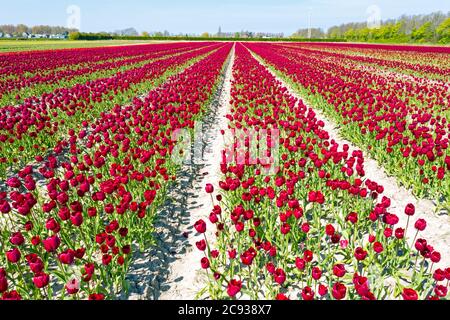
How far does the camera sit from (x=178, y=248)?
4613 millimetres

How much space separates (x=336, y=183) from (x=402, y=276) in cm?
143

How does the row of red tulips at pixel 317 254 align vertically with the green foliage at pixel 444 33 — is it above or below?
below

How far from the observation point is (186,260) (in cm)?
437

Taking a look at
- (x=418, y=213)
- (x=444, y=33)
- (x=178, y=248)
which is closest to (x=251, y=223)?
(x=178, y=248)

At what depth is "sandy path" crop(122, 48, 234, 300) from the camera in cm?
384

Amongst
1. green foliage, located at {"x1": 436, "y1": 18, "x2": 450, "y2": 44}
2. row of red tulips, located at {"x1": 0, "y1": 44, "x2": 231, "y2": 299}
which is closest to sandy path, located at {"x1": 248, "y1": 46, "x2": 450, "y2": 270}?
row of red tulips, located at {"x1": 0, "y1": 44, "x2": 231, "y2": 299}

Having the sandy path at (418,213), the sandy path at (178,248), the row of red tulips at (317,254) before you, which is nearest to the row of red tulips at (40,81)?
the sandy path at (178,248)

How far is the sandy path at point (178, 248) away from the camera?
12.6 feet

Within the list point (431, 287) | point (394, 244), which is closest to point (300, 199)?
point (394, 244)

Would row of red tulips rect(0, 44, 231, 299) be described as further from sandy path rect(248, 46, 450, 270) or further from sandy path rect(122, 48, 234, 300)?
sandy path rect(248, 46, 450, 270)

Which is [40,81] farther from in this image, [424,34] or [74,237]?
[424,34]

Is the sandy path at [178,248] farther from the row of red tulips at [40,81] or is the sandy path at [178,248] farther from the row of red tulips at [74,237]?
the row of red tulips at [40,81]
